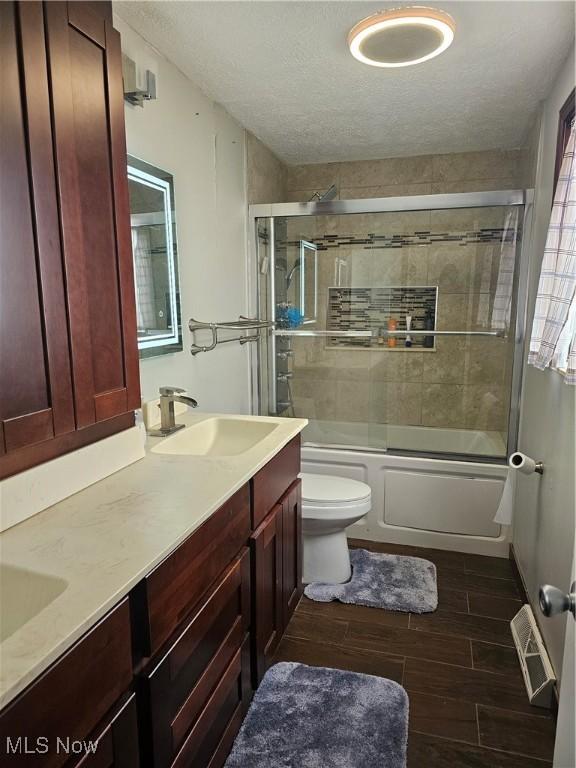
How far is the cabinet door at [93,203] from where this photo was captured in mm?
1152

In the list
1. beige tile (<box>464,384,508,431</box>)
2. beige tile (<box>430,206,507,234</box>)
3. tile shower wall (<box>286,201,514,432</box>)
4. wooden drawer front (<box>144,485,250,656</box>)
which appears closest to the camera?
wooden drawer front (<box>144,485,250,656</box>)

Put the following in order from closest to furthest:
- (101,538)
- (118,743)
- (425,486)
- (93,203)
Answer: (118,743)
(101,538)
(93,203)
(425,486)

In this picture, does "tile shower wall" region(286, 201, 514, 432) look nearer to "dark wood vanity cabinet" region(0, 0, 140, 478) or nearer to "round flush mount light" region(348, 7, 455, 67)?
"round flush mount light" region(348, 7, 455, 67)

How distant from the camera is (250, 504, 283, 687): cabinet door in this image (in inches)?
62.4

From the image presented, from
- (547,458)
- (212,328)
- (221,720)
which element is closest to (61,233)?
(212,328)

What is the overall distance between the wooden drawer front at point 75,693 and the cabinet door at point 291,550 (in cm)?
102

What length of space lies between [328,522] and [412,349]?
1.49 metres

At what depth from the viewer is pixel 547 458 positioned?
1.97m

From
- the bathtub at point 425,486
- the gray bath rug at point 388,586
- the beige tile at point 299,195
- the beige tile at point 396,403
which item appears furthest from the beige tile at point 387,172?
the gray bath rug at point 388,586

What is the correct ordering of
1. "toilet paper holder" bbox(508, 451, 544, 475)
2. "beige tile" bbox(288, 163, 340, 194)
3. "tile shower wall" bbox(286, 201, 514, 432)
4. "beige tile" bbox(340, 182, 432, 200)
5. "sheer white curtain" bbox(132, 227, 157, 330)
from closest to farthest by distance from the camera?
"sheer white curtain" bbox(132, 227, 157, 330), "toilet paper holder" bbox(508, 451, 544, 475), "tile shower wall" bbox(286, 201, 514, 432), "beige tile" bbox(340, 182, 432, 200), "beige tile" bbox(288, 163, 340, 194)

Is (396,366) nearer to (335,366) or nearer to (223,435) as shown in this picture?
(335,366)

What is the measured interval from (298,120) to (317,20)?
3.16ft

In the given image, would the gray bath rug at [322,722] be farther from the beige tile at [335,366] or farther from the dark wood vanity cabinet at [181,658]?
the beige tile at [335,366]

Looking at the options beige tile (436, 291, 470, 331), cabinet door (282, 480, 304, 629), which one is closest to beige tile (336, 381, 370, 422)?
beige tile (436, 291, 470, 331)
